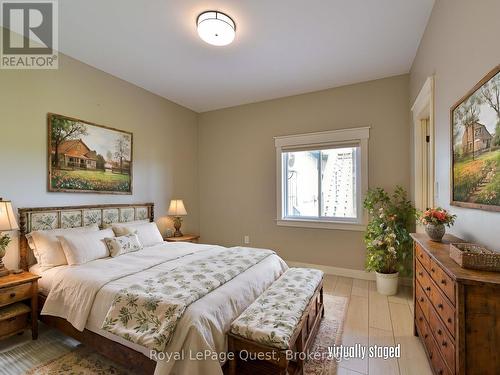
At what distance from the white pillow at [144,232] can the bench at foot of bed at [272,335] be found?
1.90 m

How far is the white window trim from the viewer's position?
3605 millimetres

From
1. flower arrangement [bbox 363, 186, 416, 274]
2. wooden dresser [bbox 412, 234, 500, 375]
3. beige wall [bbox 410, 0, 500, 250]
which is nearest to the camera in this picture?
wooden dresser [bbox 412, 234, 500, 375]

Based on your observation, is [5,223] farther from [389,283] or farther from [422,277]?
[389,283]

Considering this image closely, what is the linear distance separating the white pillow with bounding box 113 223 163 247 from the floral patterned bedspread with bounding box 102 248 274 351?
1.22 meters

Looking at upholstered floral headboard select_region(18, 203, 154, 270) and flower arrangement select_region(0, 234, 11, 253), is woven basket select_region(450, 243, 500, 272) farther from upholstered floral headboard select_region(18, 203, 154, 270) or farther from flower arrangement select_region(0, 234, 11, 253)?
upholstered floral headboard select_region(18, 203, 154, 270)

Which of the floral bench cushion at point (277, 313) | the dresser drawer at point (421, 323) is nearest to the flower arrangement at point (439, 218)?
the dresser drawer at point (421, 323)

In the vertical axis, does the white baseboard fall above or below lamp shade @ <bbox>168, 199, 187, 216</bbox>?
below

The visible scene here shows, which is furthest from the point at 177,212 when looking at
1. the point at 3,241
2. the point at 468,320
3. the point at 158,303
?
the point at 468,320

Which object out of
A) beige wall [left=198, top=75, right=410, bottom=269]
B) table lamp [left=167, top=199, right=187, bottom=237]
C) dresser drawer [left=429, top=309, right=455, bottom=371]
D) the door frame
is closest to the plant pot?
beige wall [left=198, top=75, right=410, bottom=269]

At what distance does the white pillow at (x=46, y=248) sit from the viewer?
7.89 feet

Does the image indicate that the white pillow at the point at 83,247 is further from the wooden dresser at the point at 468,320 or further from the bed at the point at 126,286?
the wooden dresser at the point at 468,320

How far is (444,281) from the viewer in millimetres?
1351

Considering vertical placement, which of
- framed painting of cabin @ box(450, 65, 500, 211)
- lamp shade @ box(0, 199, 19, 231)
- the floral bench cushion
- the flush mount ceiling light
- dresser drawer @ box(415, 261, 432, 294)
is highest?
the flush mount ceiling light

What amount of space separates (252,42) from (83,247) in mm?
2767
